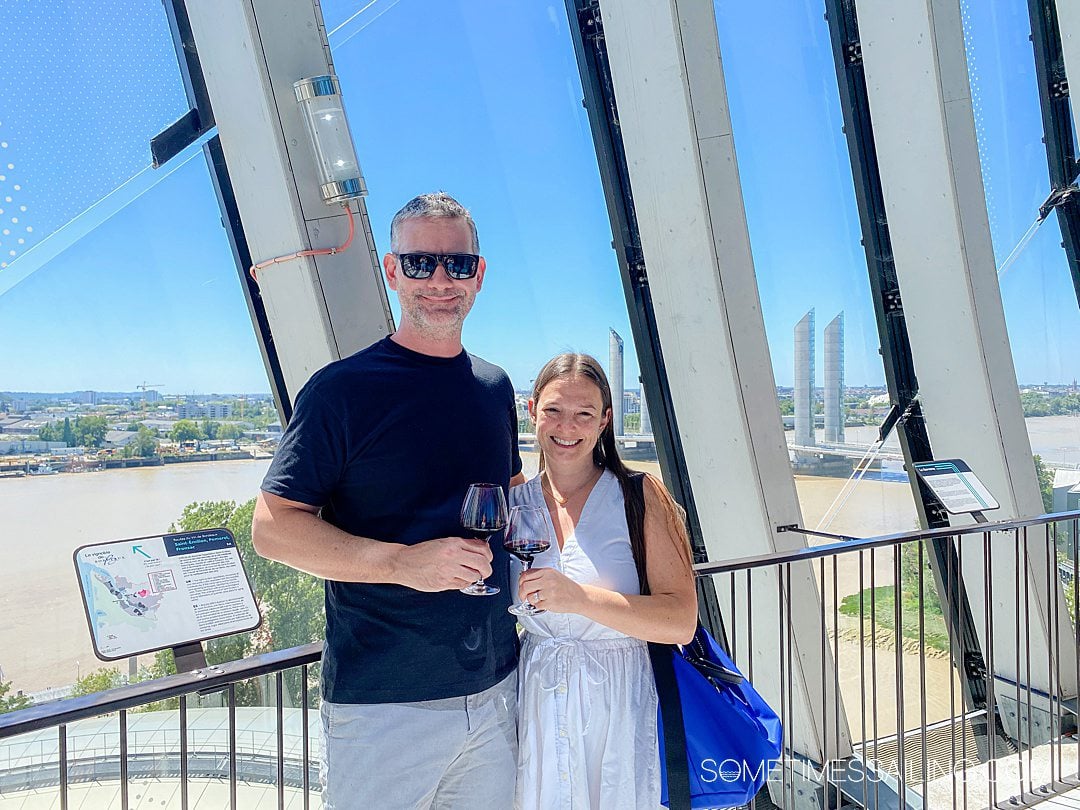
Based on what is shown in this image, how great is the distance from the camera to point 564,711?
1567mm

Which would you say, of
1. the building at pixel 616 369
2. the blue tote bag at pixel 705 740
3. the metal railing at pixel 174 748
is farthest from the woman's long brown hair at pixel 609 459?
the building at pixel 616 369

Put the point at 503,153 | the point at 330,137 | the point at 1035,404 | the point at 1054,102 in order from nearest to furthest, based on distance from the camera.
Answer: the point at 330,137
the point at 503,153
the point at 1054,102
the point at 1035,404

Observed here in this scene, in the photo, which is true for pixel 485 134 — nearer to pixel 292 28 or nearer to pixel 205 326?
pixel 292 28

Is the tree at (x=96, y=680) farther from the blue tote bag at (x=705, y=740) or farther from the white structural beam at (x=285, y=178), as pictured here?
the blue tote bag at (x=705, y=740)

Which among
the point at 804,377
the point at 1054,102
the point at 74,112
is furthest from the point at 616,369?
the point at 1054,102

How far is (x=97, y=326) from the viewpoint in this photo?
9.78 feet

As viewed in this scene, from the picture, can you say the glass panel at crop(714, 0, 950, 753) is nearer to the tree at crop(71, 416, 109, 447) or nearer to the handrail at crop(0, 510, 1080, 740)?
the tree at crop(71, 416, 109, 447)

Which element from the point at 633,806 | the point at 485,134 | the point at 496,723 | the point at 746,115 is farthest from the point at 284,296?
the point at 746,115

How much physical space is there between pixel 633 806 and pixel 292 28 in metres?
2.61

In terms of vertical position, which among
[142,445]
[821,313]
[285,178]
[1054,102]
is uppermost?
[1054,102]

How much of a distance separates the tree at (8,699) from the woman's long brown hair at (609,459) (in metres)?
2.26

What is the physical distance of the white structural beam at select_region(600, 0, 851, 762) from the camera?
3818mm

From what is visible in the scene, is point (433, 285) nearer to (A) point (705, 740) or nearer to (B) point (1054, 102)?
(A) point (705, 740)

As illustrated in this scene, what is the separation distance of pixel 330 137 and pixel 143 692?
1.89m
